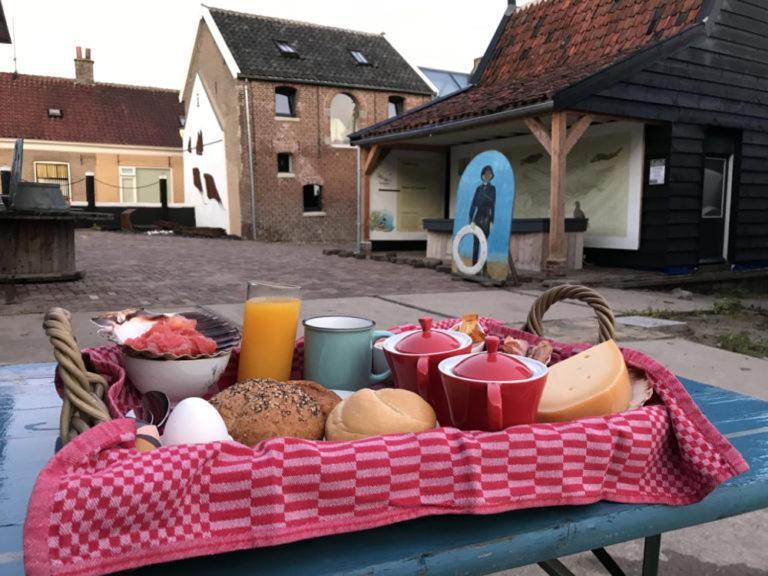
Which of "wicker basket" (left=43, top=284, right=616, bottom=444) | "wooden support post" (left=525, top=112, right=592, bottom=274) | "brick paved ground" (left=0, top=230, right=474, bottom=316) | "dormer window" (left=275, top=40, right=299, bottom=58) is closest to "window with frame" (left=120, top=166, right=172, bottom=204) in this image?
"dormer window" (left=275, top=40, right=299, bottom=58)

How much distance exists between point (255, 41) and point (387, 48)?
17.8 feet

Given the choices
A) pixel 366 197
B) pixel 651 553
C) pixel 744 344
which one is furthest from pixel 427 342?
pixel 366 197

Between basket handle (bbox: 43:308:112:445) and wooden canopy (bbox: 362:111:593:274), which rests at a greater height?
wooden canopy (bbox: 362:111:593:274)

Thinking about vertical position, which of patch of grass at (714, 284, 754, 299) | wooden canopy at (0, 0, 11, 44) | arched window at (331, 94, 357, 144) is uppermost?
arched window at (331, 94, 357, 144)

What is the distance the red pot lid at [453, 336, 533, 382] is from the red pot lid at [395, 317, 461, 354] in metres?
0.14

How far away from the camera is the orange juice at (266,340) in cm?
129

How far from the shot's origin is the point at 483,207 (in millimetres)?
8711

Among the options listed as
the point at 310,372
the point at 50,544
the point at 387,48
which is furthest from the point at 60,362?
the point at 387,48

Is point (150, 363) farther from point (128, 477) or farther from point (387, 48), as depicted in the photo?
point (387, 48)

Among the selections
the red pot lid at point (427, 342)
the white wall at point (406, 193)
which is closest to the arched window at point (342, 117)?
the white wall at point (406, 193)

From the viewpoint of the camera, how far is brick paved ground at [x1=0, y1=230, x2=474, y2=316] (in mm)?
6688

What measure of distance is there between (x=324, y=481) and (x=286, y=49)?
71.0ft

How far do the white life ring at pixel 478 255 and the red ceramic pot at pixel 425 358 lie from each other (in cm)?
739

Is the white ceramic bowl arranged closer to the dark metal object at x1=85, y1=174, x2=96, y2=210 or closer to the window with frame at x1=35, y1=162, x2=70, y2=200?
the dark metal object at x1=85, y1=174, x2=96, y2=210
